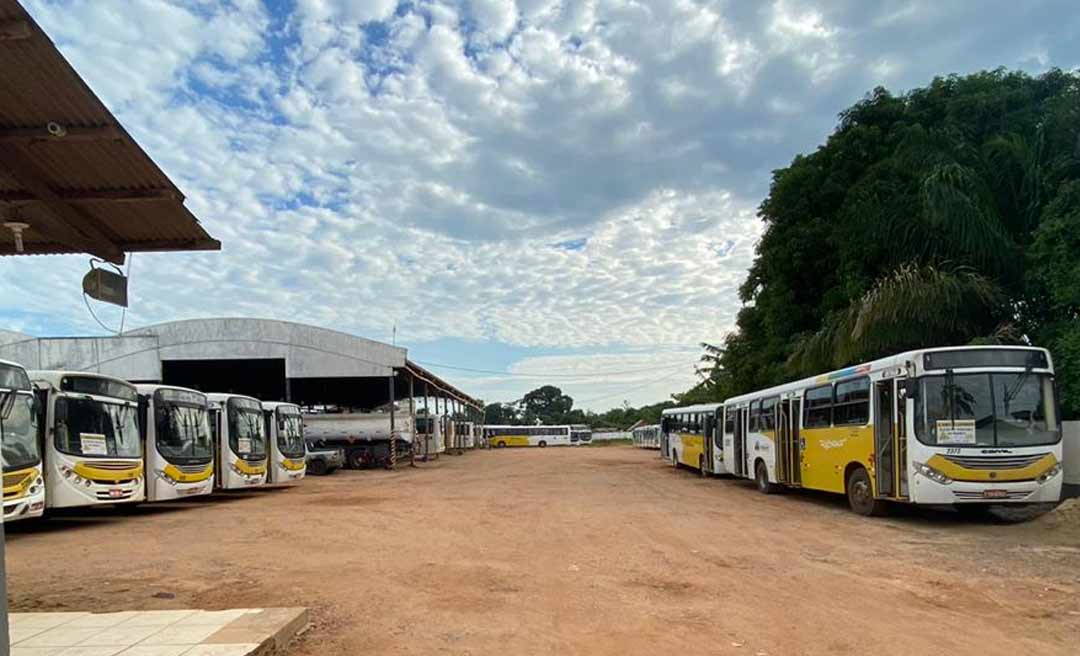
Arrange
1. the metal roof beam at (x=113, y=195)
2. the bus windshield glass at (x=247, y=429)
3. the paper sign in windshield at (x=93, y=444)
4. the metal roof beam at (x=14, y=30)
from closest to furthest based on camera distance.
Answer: the metal roof beam at (x=14, y=30), the metal roof beam at (x=113, y=195), the paper sign in windshield at (x=93, y=444), the bus windshield glass at (x=247, y=429)

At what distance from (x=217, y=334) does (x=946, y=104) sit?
29648 millimetres

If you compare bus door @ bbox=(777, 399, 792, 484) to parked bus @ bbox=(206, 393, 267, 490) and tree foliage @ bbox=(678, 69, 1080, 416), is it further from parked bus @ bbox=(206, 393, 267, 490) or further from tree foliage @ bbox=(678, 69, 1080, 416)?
parked bus @ bbox=(206, 393, 267, 490)

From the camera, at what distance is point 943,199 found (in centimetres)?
1855

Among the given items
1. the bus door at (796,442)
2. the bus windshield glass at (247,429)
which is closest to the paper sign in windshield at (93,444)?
the bus windshield glass at (247,429)

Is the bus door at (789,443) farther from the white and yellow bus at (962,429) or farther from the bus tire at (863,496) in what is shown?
the white and yellow bus at (962,429)

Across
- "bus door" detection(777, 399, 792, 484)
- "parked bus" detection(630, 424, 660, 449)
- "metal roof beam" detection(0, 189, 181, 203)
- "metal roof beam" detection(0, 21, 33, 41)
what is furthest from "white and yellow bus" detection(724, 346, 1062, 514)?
"parked bus" detection(630, 424, 660, 449)

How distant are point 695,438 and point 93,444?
20154 millimetres

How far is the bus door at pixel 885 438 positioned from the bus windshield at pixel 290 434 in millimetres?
16994

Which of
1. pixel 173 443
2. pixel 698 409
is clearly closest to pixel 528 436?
pixel 698 409

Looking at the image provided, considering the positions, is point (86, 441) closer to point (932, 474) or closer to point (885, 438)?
point (885, 438)

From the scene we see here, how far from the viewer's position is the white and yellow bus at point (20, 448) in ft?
38.9

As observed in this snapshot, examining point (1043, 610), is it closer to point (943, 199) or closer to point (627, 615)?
point (627, 615)

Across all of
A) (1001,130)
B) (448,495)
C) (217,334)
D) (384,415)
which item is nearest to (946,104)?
(1001,130)

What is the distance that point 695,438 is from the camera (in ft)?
94.7
